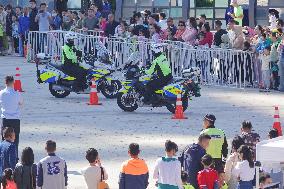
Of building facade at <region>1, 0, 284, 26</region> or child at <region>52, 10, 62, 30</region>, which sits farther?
child at <region>52, 10, 62, 30</region>

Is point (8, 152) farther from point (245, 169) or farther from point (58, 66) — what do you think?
point (58, 66)

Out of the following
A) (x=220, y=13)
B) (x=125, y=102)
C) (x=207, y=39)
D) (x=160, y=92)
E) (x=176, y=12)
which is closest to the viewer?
(x=160, y=92)

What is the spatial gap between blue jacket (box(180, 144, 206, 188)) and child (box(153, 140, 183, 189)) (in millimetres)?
630

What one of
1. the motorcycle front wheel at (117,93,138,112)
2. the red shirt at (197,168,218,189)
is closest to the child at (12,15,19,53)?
the motorcycle front wheel at (117,93,138,112)

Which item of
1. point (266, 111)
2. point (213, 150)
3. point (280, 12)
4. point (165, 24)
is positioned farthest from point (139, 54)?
point (213, 150)

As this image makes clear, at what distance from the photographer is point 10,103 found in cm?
2102

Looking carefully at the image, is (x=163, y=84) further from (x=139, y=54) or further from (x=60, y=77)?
(x=139, y=54)

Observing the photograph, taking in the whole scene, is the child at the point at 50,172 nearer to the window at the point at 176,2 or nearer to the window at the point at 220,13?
the window at the point at 220,13

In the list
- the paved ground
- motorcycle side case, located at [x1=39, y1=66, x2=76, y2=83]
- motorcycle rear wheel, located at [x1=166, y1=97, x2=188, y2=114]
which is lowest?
the paved ground

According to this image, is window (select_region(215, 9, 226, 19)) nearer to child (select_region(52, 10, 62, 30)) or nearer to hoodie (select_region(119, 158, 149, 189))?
child (select_region(52, 10, 62, 30))

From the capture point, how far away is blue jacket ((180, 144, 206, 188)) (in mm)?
17203

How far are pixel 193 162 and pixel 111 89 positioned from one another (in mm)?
13807

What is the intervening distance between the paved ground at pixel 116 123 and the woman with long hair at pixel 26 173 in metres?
2.60

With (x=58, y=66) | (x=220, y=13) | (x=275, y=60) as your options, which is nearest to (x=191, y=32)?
(x=275, y=60)
